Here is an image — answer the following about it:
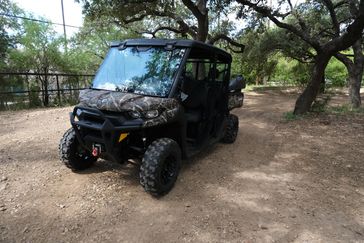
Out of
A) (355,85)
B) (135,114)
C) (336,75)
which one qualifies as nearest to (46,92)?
(135,114)

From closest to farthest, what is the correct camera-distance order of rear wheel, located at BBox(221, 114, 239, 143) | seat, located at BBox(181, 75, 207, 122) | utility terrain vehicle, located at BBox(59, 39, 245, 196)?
utility terrain vehicle, located at BBox(59, 39, 245, 196) < seat, located at BBox(181, 75, 207, 122) < rear wheel, located at BBox(221, 114, 239, 143)

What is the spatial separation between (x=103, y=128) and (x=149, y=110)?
60 cm

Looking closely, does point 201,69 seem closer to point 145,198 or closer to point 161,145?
point 161,145

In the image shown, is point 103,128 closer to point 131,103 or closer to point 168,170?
point 131,103

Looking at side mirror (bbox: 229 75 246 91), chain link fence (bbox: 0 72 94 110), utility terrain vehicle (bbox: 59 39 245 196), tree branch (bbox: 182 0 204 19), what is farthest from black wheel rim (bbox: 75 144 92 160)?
tree branch (bbox: 182 0 204 19)

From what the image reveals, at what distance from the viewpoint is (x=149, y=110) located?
3.70 metres

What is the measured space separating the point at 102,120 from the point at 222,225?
1.89 m

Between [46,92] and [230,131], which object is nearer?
[230,131]

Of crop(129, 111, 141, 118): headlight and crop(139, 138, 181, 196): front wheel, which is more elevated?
crop(129, 111, 141, 118): headlight

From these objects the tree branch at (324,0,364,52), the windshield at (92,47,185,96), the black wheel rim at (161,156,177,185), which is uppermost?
the tree branch at (324,0,364,52)

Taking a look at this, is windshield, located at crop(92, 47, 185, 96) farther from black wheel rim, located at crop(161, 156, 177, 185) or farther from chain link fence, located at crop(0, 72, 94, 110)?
chain link fence, located at crop(0, 72, 94, 110)

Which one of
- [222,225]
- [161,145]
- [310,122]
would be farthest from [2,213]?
[310,122]

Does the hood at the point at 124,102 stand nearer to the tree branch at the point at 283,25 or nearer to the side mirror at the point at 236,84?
the side mirror at the point at 236,84

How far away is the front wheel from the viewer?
3.59 meters
